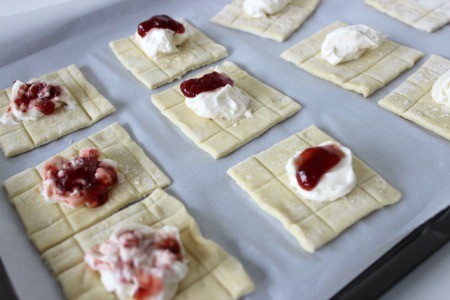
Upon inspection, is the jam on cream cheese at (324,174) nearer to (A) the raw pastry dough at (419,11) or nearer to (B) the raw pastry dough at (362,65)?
(B) the raw pastry dough at (362,65)

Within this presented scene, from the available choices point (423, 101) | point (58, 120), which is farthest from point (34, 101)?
point (423, 101)

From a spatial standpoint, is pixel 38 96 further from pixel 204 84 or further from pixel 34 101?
pixel 204 84

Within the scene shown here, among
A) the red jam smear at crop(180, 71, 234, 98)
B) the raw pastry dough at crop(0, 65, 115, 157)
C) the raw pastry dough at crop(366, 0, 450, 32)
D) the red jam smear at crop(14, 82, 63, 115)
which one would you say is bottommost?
the raw pastry dough at crop(366, 0, 450, 32)

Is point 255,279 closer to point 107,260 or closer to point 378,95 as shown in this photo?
point 107,260

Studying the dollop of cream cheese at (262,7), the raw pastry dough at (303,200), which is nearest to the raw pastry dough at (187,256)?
the raw pastry dough at (303,200)

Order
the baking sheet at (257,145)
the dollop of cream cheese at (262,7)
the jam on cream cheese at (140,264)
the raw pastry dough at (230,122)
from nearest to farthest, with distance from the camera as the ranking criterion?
the jam on cream cheese at (140,264), the baking sheet at (257,145), the raw pastry dough at (230,122), the dollop of cream cheese at (262,7)

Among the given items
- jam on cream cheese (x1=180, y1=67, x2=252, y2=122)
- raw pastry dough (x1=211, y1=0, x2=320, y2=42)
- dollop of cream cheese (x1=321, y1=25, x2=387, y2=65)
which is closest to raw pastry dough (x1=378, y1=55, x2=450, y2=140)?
dollop of cream cheese (x1=321, y1=25, x2=387, y2=65)

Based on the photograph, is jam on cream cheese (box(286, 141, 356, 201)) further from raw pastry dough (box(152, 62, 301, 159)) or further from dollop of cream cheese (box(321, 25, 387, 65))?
dollop of cream cheese (box(321, 25, 387, 65))
